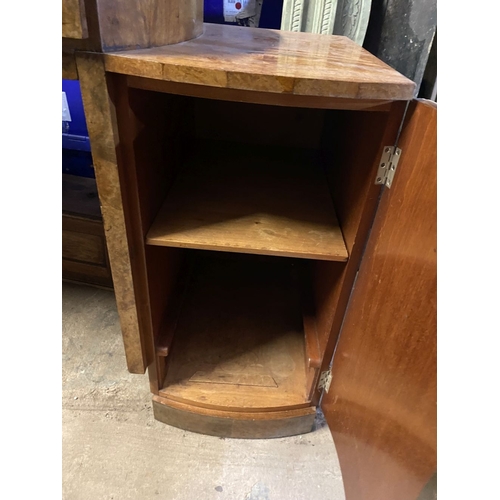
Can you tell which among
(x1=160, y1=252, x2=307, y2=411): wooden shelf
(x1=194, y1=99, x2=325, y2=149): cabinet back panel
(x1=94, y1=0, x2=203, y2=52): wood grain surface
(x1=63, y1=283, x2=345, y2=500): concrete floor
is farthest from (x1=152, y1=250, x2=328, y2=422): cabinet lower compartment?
(x1=94, y1=0, x2=203, y2=52): wood grain surface

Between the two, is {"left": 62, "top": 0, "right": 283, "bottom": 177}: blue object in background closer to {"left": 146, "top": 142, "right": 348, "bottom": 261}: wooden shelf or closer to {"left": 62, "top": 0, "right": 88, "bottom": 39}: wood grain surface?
{"left": 146, "top": 142, "right": 348, "bottom": 261}: wooden shelf

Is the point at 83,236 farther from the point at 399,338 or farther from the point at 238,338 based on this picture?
the point at 399,338

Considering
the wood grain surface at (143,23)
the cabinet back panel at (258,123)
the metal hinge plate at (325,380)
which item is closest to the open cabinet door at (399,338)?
A: the metal hinge plate at (325,380)

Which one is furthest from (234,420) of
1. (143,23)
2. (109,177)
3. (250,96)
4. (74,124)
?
(74,124)

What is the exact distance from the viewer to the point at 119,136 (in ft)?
2.04

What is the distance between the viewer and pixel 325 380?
944mm

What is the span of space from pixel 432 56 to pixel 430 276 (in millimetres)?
836

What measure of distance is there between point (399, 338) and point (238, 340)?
0.63m

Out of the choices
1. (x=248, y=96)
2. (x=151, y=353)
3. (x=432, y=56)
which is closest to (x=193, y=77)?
(x=248, y=96)

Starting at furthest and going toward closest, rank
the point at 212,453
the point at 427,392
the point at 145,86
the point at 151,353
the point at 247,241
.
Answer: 1. the point at 212,453
2. the point at 151,353
3. the point at 247,241
4. the point at 145,86
5. the point at 427,392

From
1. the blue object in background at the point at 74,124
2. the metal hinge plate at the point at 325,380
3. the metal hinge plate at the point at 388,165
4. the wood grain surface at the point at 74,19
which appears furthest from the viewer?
the blue object in background at the point at 74,124

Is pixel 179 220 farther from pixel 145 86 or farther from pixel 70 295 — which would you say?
pixel 70 295

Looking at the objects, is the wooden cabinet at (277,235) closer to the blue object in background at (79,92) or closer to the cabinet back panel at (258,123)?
the cabinet back panel at (258,123)

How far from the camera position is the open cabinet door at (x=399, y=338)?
1.63ft
